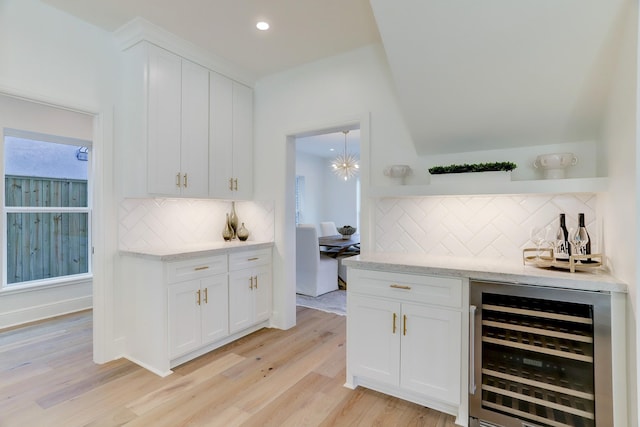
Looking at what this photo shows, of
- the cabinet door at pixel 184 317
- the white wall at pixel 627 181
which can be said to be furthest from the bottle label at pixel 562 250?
the cabinet door at pixel 184 317

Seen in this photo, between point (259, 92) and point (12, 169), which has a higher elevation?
point (259, 92)

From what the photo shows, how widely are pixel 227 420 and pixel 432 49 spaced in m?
2.52

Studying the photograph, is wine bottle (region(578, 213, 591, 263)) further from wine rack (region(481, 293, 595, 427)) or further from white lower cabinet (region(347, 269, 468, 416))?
white lower cabinet (region(347, 269, 468, 416))

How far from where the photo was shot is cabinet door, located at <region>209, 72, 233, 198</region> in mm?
3215

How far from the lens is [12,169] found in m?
3.65

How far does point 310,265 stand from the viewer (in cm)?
462

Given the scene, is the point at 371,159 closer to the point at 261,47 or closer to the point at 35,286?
the point at 261,47

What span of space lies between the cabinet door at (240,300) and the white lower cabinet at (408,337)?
4.15ft

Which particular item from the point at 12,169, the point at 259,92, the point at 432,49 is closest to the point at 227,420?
the point at 432,49

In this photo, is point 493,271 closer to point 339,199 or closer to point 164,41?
point 164,41

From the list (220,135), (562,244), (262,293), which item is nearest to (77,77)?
(220,135)

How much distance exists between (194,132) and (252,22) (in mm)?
1079

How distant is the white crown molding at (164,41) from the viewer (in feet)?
8.58

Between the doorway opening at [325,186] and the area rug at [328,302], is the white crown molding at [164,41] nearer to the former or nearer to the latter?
the area rug at [328,302]
